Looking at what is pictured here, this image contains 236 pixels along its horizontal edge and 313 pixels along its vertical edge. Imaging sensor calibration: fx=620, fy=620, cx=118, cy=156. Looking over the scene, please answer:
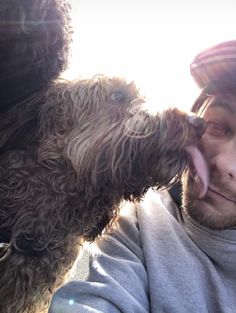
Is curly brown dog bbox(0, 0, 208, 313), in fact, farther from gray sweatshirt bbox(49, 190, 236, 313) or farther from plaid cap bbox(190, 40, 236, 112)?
plaid cap bbox(190, 40, 236, 112)

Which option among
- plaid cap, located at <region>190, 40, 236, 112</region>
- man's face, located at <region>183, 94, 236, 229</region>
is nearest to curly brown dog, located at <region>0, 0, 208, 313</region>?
man's face, located at <region>183, 94, 236, 229</region>

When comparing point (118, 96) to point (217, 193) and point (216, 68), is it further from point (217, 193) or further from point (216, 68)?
point (217, 193)

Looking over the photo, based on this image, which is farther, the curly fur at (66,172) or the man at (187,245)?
the curly fur at (66,172)

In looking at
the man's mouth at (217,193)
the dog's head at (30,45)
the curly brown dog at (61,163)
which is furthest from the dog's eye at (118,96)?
the man's mouth at (217,193)

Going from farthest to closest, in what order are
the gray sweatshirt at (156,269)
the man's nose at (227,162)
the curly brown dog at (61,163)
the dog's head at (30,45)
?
the man's nose at (227,162), the curly brown dog at (61,163), the gray sweatshirt at (156,269), the dog's head at (30,45)

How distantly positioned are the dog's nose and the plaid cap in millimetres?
302

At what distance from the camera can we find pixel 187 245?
116 inches

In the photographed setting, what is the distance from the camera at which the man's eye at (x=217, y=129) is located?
3.01 meters

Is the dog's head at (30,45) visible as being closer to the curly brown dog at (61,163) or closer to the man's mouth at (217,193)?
the curly brown dog at (61,163)

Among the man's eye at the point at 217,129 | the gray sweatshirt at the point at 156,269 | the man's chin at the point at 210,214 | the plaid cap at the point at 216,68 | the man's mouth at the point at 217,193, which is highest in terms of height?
the plaid cap at the point at 216,68

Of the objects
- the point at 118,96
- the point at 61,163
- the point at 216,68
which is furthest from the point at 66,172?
the point at 216,68

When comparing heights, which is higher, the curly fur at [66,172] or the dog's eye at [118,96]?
the dog's eye at [118,96]

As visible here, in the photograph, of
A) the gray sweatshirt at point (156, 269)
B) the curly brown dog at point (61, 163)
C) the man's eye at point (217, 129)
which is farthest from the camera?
the man's eye at point (217, 129)

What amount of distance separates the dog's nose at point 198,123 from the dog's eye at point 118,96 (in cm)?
38
